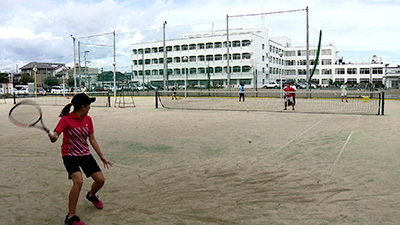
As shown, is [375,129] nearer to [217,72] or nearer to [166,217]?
[166,217]

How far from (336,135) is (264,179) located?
17.0ft

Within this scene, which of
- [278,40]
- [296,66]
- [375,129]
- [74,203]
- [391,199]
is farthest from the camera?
[278,40]

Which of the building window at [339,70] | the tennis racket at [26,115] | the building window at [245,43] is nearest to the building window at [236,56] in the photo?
the building window at [245,43]

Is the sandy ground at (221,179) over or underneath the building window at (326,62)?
underneath

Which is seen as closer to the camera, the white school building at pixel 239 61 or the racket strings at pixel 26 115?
the racket strings at pixel 26 115

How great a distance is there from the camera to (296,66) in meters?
84.7

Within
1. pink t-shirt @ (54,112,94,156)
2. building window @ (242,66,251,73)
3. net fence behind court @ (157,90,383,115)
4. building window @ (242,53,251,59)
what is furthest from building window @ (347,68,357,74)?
pink t-shirt @ (54,112,94,156)

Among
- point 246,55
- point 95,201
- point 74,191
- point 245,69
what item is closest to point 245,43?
point 246,55

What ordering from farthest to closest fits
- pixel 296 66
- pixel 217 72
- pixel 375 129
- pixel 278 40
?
pixel 278 40 → pixel 296 66 → pixel 217 72 → pixel 375 129

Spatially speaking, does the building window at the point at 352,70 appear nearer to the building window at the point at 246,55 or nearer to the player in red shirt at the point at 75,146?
the building window at the point at 246,55

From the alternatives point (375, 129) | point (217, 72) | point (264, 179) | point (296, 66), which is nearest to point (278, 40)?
point (296, 66)

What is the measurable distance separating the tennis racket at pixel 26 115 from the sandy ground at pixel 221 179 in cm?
117

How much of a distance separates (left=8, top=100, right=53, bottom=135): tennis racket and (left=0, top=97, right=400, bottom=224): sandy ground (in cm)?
117

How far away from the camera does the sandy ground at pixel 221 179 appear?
435cm
